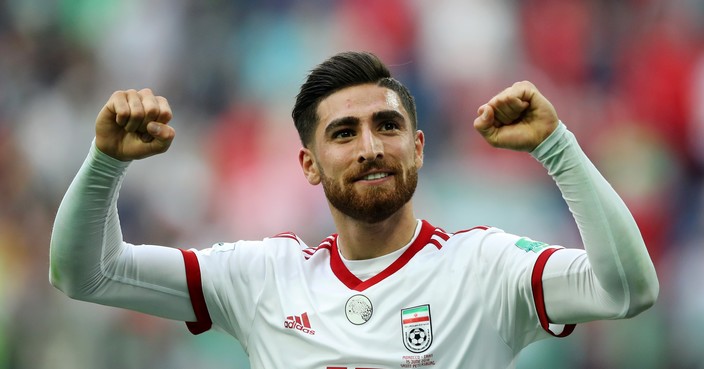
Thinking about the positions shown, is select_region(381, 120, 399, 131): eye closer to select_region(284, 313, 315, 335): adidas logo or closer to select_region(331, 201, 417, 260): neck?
select_region(331, 201, 417, 260): neck

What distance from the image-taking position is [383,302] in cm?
307

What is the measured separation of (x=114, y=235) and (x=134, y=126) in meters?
0.49

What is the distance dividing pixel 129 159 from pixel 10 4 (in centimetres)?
447

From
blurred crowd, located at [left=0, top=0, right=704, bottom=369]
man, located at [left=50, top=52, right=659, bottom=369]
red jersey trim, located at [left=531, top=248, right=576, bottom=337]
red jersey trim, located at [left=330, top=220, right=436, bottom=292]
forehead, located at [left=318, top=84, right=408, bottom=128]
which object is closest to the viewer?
man, located at [left=50, top=52, right=659, bottom=369]

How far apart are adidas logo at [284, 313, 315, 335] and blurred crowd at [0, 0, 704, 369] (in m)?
2.48

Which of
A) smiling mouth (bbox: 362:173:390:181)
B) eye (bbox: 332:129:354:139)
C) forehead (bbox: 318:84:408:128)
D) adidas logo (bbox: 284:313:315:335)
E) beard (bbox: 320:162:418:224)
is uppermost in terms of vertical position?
forehead (bbox: 318:84:408:128)

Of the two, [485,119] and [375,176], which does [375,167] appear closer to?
[375,176]

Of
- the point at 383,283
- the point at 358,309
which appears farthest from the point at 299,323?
the point at 383,283

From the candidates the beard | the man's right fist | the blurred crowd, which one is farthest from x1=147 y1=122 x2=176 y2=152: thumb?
the blurred crowd

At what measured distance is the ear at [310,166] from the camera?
139 inches

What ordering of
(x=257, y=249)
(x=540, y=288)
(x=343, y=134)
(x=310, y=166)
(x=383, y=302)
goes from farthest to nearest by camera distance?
(x=310, y=166)
(x=257, y=249)
(x=343, y=134)
(x=383, y=302)
(x=540, y=288)

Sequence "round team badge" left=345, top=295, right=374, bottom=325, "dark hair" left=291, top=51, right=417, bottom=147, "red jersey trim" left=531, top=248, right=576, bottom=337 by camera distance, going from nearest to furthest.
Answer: "red jersey trim" left=531, top=248, right=576, bottom=337 < "round team badge" left=345, top=295, right=374, bottom=325 < "dark hair" left=291, top=51, right=417, bottom=147

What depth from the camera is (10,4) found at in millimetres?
6727

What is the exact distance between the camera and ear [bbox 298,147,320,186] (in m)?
3.52
